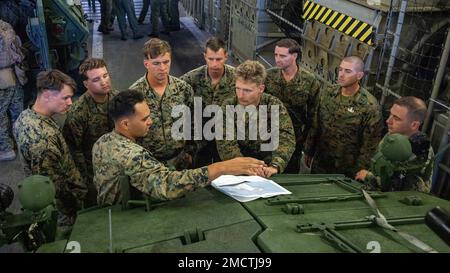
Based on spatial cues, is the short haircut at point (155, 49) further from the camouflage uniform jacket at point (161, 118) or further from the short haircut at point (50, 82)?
the short haircut at point (50, 82)

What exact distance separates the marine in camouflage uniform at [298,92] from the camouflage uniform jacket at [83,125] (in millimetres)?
1573

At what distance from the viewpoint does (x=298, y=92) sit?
12.7 feet

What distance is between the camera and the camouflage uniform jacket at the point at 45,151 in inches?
106

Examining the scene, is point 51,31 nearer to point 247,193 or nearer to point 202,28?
point 247,193

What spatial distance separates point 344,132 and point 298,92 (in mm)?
580

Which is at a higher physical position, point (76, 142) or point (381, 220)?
point (381, 220)

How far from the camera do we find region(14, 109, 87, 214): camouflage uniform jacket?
2.71 meters

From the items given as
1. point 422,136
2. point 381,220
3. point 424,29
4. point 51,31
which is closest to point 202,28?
point 51,31

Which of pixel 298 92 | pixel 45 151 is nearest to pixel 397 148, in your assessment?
pixel 298 92

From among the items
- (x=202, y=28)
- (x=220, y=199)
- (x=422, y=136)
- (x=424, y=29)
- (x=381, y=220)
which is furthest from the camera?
(x=202, y=28)

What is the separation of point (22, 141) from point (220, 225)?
5.25 feet

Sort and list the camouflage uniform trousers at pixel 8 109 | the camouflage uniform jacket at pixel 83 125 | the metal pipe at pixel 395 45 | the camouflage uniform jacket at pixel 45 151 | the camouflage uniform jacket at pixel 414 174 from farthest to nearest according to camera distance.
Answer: the camouflage uniform trousers at pixel 8 109 → the metal pipe at pixel 395 45 → the camouflage uniform jacket at pixel 83 125 → the camouflage uniform jacket at pixel 45 151 → the camouflage uniform jacket at pixel 414 174

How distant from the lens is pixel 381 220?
1904 mm

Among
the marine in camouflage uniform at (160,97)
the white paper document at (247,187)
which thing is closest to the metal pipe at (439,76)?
the white paper document at (247,187)
